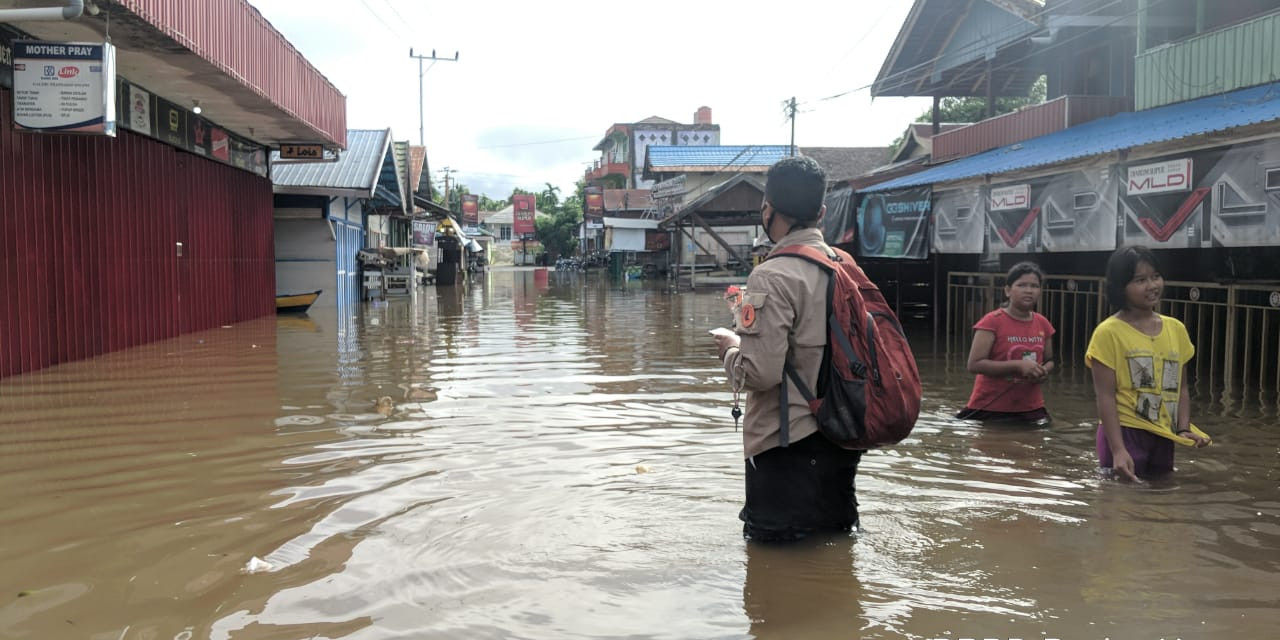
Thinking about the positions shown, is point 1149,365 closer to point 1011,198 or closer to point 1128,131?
point 1011,198

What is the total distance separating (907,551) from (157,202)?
495 inches

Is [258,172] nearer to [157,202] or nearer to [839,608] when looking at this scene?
[157,202]

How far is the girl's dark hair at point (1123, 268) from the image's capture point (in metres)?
4.61

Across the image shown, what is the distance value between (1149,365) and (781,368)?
231 cm

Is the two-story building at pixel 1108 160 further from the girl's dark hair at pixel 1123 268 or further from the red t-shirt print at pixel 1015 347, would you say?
the girl's dark hair at pixel 1123 268

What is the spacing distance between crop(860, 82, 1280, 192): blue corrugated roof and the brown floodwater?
313 cm

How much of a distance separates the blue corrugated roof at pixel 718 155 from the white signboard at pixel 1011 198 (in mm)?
31799

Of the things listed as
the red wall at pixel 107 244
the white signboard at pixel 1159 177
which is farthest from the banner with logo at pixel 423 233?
the white signboard at pixel 1159 177

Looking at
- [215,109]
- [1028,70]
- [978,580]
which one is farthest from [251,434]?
[1028,70]

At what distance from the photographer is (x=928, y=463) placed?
6004 mm

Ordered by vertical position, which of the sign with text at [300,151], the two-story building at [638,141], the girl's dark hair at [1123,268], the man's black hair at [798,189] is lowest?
the girl's dark hair at [1123,268]

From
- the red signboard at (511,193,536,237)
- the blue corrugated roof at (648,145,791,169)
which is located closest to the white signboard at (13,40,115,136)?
the blue corrugated roof at (648,145,791,169)

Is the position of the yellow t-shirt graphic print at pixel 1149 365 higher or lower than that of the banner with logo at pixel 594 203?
lower

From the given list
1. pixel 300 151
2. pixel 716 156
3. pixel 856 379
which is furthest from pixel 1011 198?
pixel 716 156
